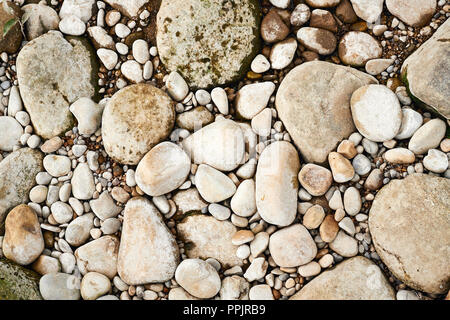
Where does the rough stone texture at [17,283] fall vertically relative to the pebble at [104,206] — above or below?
below

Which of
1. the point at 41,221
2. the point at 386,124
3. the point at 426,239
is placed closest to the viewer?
the point at 426,239

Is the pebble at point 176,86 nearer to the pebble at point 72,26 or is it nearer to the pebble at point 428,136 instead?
the pebble at point 72,26

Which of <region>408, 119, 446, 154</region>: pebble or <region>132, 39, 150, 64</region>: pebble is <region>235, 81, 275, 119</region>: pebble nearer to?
<region>132, 39, 150, 64</region>: pebble

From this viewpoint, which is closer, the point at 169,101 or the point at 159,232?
the point at 159,232

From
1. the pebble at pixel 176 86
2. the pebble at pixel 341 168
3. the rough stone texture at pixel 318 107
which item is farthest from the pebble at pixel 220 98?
the pebble at pixel 341 168
